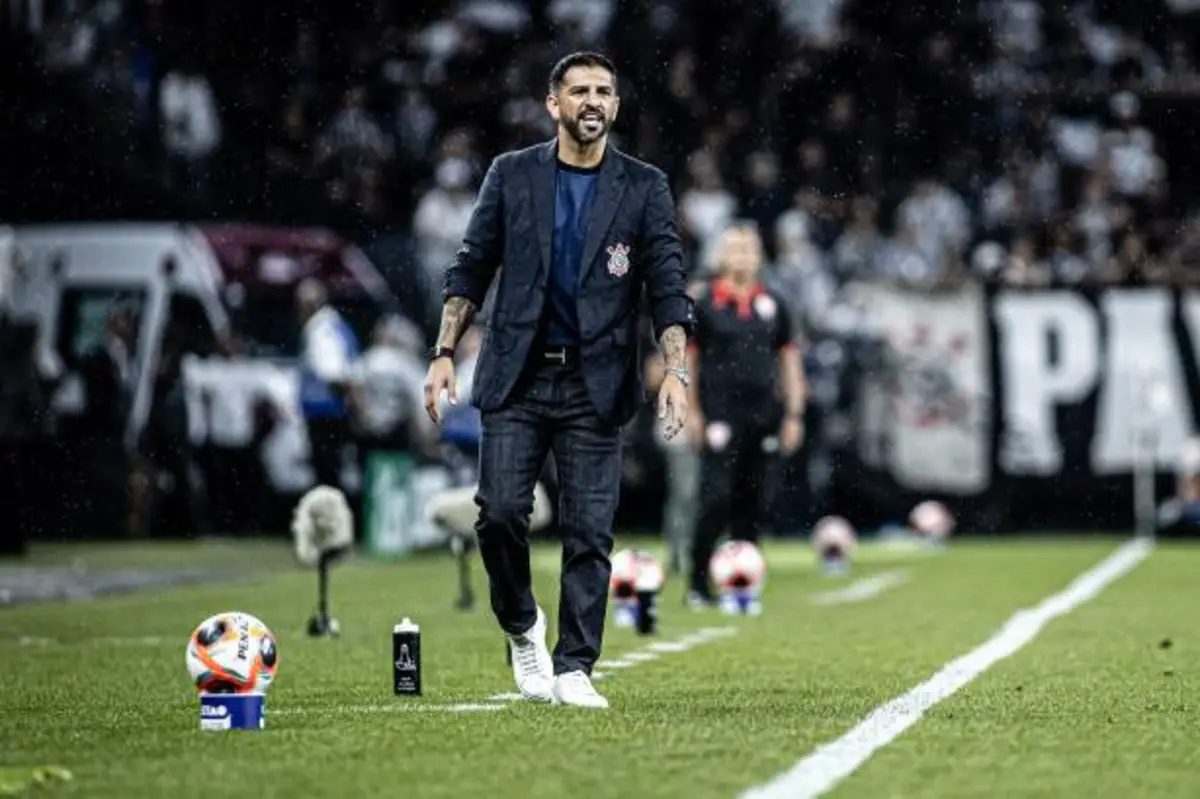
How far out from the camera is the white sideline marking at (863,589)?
17938mm

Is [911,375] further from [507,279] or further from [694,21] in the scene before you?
[507,279]

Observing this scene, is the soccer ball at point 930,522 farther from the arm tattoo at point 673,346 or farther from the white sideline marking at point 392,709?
the arm tattoo at point 673,346

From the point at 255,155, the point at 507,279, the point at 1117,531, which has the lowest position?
the point at 1117,531

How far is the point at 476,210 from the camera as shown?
386 inches

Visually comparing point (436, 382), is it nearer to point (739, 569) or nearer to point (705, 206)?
point (739, 569)

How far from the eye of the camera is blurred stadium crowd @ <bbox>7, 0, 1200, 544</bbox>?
90.1 feet

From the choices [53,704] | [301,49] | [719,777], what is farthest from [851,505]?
[719,777]

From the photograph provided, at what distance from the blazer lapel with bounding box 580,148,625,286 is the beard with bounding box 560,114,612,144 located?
17cm

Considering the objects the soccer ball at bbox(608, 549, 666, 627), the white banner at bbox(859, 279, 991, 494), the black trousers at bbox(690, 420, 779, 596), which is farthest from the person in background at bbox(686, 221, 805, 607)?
the white banner at bbox(859, 279, 991, 494)

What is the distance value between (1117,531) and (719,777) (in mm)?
20801

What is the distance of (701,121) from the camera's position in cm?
2872

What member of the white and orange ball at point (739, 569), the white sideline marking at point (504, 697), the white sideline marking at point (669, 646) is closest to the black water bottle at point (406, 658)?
the white sideline marking at point (504, 697)

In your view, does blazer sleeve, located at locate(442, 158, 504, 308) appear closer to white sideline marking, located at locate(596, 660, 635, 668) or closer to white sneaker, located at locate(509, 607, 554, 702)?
white sneaker, located at locate(509, 607, 554, 702)

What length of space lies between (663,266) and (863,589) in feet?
32.3
